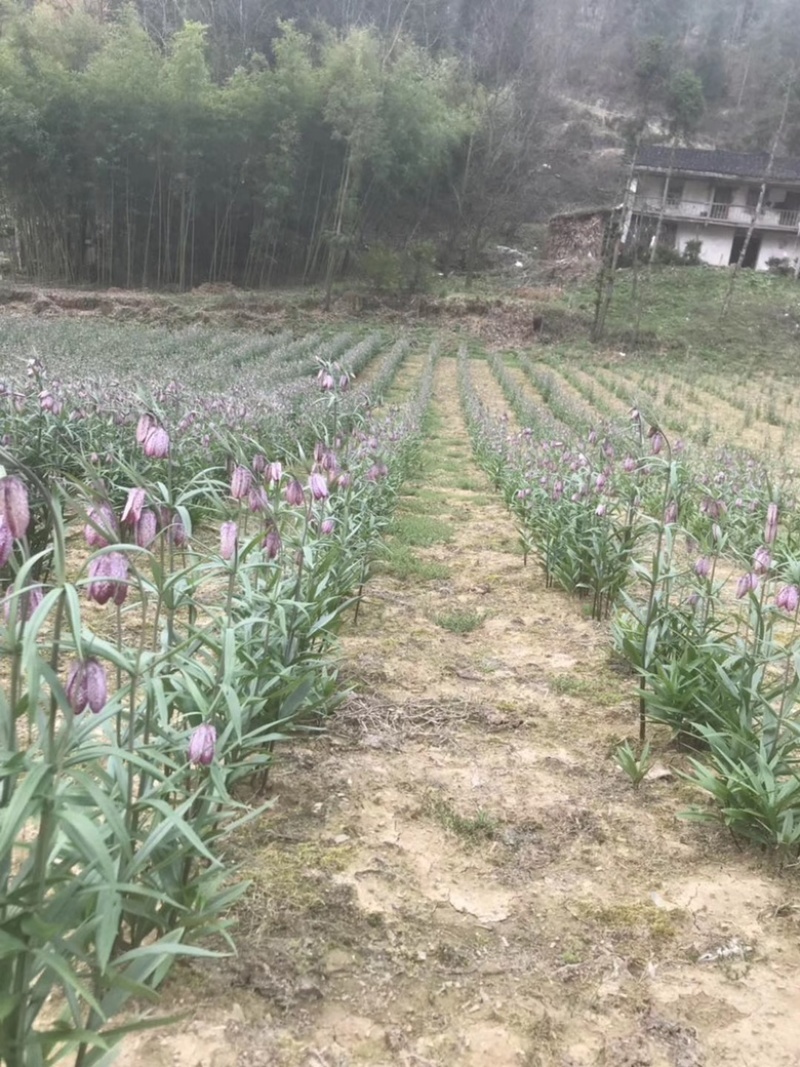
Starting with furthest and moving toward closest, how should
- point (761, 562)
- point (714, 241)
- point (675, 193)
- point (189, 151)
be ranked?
1. point (675, 193)
2. point (714, 241)
3. point (189, 151)
4. point (761, 562)

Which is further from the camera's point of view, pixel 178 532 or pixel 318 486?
pixel 318 486

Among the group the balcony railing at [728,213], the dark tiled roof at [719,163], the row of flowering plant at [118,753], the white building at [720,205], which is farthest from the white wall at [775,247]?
the row of flowering plant at [118,753]

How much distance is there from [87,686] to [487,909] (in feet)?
4.33

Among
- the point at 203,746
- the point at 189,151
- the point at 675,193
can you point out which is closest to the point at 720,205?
the point at 675,193

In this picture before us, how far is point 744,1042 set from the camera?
1728 millimetres

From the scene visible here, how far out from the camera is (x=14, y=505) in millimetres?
1256

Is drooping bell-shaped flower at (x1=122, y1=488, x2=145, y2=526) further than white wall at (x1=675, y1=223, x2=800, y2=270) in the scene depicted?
No

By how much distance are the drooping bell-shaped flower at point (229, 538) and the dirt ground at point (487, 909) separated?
0.83 m

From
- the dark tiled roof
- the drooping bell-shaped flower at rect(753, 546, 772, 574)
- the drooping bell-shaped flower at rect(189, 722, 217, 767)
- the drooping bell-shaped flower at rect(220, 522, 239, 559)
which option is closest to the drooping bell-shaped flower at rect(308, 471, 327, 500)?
the drooping bell-shaped flower at rect(220, 522, 239, 559)

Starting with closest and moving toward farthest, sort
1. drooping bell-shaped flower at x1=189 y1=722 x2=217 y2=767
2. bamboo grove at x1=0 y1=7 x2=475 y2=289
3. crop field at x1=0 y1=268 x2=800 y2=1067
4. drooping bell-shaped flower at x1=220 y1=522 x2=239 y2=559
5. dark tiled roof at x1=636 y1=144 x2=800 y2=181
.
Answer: crop field at x1=0 y1=268 x2=800 y2=1067, drooping bell-shaped flower at x1=189 y1=722 x2=217 y2=767, drooping bell-shaped flower at x1=220 y1=522 x2=239 y2=559, bamboo grove at x1=0 y1=7 x2=475 y2=289, dark tiled roof at x1=636 y1=144 x2=800 y2=181

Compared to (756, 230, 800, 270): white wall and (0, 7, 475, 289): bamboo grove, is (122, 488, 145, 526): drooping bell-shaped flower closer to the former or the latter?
(0, 7, 475, 289): bamboo grove

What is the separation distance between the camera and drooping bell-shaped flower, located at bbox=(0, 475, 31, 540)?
125cm

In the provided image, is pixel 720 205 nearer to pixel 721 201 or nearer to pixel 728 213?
pixel 728 213

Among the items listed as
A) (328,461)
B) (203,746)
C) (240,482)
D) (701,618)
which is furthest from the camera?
(701,618)
